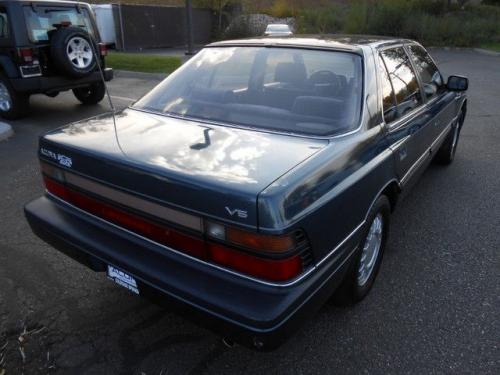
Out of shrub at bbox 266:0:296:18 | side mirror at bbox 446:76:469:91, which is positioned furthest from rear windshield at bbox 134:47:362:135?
shrub at bbox 266:0:296:18

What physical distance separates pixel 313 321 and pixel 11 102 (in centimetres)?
649

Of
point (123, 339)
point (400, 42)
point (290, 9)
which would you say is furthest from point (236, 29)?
point (123, 339)


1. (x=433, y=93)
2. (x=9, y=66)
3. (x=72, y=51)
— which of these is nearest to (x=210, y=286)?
(x=433, y=93)

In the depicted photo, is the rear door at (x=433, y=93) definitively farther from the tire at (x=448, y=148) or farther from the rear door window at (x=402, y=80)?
the tire at (x=448, y=148)

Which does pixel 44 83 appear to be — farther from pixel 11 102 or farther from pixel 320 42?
pixel 320 42

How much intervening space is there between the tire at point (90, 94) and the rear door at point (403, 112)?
6.36m

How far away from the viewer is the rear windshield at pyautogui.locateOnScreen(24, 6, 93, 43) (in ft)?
21.6

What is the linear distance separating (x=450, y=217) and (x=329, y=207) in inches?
94.0

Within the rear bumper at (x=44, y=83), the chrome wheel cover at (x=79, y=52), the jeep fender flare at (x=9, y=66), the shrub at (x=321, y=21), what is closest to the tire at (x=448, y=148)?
the chrome wheel cover at (x=79, y=52)

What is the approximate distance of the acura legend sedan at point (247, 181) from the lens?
1.77 meters

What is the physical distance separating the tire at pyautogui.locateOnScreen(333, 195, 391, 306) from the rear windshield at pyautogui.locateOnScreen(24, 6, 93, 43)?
573 cm

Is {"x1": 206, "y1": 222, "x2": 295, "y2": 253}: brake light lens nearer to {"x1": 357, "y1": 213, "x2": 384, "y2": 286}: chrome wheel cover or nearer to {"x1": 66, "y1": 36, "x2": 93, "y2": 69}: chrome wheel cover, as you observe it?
{"x1": 357, "y1": 213, "x2": 384, "y2": 286}: chrome wheel cover

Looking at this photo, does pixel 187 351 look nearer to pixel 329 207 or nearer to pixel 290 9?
pixel 329 207

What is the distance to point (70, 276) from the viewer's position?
9.62 ft
